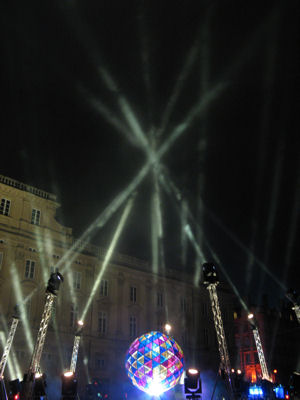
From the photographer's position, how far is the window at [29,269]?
27.0 m

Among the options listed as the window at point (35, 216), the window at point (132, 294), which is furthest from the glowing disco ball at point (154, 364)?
the window at point (132, 294)

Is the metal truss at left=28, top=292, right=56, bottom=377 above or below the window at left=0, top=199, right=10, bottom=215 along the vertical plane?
below

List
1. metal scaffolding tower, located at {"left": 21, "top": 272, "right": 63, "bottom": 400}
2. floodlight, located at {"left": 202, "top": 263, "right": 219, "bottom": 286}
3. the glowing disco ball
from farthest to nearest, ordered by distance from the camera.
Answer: the glowing disco ball, floodlight, located at {"left": 202, "top": 263, "right": 219, "bottom": 286}, metal scaffolding tower, located at {"left": 21, "top": 272, "right": 63, "bottom": 400}

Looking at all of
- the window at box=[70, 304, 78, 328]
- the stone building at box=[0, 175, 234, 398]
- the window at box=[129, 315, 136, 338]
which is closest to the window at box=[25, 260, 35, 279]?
the stone building at box=[0, 175, 234, 398]

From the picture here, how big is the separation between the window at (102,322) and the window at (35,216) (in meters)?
10.0

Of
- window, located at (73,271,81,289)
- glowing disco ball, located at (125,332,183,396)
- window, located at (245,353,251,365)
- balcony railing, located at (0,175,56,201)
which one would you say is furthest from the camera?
window, located at (245,353,251,365)

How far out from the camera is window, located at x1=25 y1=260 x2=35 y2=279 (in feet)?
88.7

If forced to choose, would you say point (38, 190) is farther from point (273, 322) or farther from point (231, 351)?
point (273, 322)

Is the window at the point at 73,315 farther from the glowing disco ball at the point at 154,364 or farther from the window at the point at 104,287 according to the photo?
the glowing disco ball at the point at 154,364

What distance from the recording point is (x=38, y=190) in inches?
1166

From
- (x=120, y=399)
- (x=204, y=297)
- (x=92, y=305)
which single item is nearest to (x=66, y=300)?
(x=92, y=305)

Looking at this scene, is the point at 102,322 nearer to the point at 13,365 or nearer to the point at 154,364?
the point at 13,365

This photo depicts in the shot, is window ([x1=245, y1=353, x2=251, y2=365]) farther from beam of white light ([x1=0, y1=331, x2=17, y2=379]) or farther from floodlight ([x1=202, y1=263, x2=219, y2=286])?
floodlight ([x1=202, y1=263, x2=219, y2=286])

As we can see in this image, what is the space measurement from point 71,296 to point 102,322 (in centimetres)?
420
